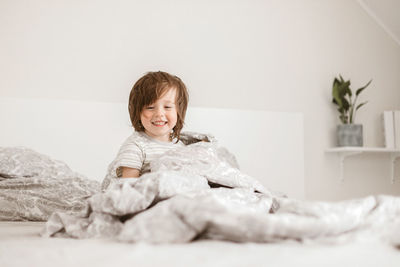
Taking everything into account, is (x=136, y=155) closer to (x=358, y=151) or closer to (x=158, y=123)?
(x=158, y=123)

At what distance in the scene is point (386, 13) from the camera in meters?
3.08

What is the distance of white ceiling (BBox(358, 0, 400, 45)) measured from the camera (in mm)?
3014

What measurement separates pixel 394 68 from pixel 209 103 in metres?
1.56

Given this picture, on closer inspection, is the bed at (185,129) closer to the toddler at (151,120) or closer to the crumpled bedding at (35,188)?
the crumpled bedding at (35,188)

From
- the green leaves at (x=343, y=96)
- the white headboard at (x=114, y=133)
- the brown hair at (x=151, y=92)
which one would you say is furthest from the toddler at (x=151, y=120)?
the green leaves at (x=343, y=96)

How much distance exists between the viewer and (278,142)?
274cm

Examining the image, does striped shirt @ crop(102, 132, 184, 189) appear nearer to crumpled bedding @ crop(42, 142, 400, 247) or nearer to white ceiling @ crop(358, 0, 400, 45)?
crumpled bedding @ crop(42, 142, 400, 247)

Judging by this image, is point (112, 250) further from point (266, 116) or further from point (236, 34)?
point (236, 34)

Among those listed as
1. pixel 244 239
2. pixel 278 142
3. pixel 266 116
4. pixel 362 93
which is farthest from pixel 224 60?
pixel 244 239

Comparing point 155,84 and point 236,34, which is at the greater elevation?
point 236,34

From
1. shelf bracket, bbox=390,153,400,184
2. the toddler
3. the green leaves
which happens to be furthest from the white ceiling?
the toddler

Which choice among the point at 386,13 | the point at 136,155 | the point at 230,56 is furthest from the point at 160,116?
the point at 386,13

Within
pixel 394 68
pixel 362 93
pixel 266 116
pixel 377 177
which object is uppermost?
pixel 394 68

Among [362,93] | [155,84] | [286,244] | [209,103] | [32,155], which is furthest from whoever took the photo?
[362,93]
